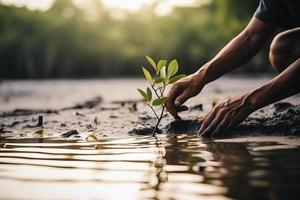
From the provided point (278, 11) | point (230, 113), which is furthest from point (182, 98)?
point (278, 11)

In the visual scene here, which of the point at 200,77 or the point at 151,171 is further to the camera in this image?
the point at 200,77

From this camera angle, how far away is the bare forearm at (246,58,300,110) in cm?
231

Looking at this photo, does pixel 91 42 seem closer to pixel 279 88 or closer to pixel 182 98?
pixel 182 98

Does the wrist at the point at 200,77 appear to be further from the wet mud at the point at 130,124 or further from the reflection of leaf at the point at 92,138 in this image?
the reflection of leaf at the point at 92,138

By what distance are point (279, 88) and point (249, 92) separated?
0.17m

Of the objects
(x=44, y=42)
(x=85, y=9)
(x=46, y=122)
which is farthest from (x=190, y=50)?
(x=46, y=122)

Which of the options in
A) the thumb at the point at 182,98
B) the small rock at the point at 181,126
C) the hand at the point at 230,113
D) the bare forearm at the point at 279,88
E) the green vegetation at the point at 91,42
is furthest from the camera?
the green vegetation at the point at 91,42

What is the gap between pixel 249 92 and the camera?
8.09ft

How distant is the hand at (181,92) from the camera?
8.65 feet

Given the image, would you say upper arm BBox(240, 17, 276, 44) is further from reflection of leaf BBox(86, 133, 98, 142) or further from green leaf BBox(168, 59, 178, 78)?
reflection of leaf BBox(86, 133, 98, 142)

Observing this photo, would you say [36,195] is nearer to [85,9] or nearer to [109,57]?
[109,57]

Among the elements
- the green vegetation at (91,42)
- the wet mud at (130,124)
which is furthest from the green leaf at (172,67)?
the green vegetation at (91,42)

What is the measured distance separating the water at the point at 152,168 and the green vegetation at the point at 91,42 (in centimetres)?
2952

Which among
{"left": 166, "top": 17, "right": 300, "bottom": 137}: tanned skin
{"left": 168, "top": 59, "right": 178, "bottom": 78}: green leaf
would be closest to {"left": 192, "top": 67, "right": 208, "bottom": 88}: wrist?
{"left": 166, "top": 17, "right": 300, "bottom": 137}: tanned skin
